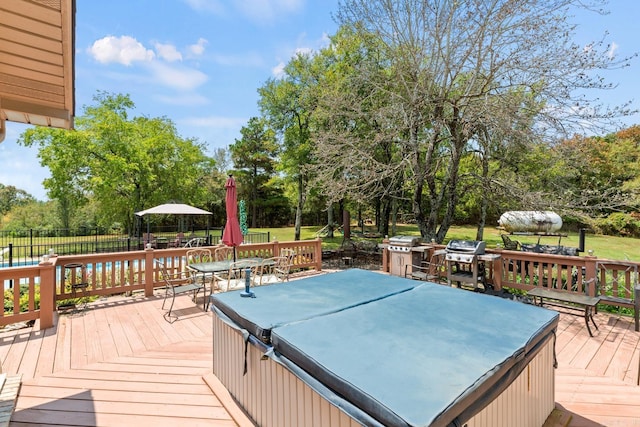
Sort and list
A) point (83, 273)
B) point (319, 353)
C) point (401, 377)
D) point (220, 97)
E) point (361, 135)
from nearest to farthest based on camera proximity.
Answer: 1. point (401, 377)
2. point (319, 353)
3. point (83, 273)
4. point (361, 135)
5. point (220, 97)

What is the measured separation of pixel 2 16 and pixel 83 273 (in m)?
4.40

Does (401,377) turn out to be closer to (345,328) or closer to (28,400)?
(345,328)

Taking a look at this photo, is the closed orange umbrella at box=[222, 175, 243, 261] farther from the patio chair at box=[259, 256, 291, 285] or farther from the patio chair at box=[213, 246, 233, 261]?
the patio chair at box=[213, 246, 233, 261]

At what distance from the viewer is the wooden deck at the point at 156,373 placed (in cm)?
250

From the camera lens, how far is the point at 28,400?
2699mm

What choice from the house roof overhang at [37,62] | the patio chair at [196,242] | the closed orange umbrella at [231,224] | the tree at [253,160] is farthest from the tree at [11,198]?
the house roof overhang at [37,62]

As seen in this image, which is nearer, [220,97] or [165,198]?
[220,97]

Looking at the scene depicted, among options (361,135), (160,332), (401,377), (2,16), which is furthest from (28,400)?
(361,135)

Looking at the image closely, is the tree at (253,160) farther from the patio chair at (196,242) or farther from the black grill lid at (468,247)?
the black grill lid at (468,247)

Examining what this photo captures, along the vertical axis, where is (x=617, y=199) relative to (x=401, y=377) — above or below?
above

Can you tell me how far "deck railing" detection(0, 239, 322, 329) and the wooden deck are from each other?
0.40 meters

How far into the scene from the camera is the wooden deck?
2496mm

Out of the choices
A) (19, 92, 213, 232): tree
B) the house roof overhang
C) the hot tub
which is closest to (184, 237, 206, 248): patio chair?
the house roof overhang

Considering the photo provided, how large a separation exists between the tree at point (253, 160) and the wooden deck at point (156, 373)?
23.0m
